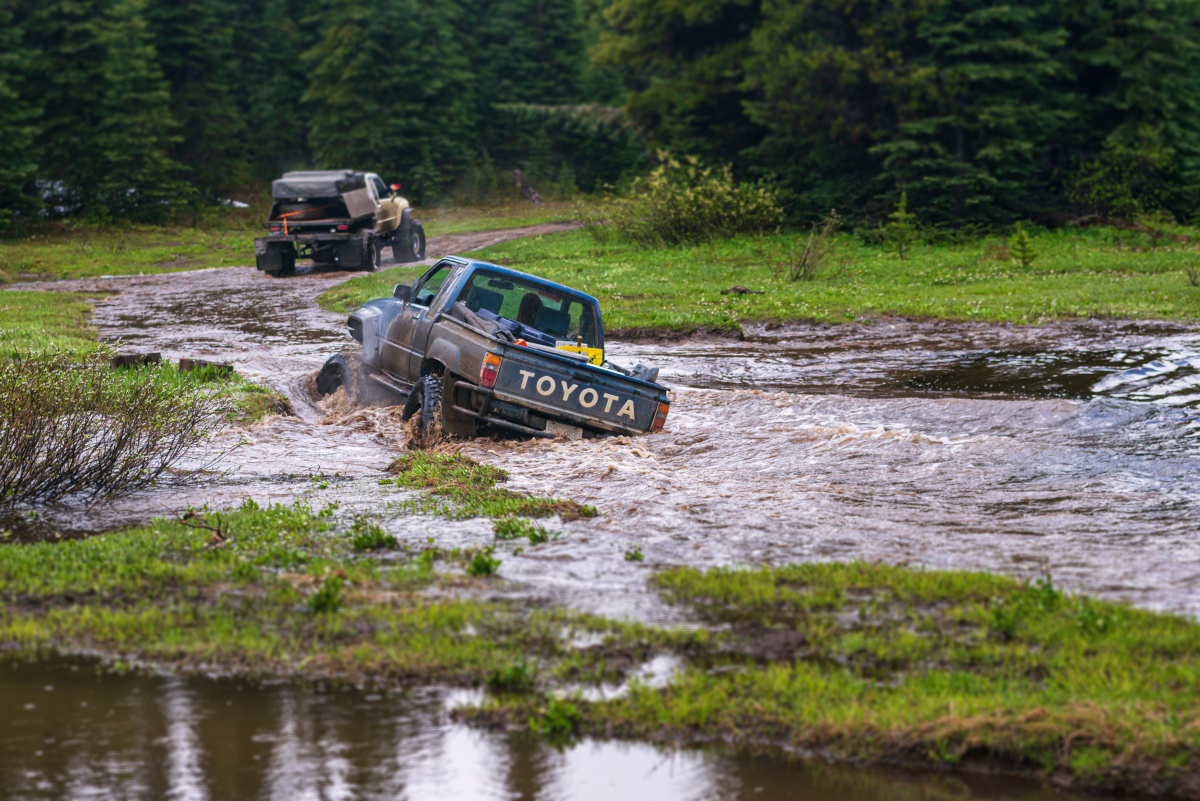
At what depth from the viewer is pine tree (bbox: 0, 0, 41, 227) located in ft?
115

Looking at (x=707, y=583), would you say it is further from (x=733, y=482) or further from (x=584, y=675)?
(x=733, y=482)

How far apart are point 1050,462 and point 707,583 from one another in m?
4.19

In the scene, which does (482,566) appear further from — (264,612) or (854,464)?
(854,464)

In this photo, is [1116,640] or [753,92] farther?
[753,92]

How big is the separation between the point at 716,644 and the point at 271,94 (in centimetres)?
4964

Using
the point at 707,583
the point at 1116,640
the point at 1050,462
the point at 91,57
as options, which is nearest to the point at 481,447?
the point at 707,583

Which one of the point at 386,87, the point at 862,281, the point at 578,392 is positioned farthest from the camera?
the point at 386,87

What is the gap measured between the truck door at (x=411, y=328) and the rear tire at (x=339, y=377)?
672mm

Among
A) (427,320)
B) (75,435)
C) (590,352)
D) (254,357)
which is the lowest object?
(254,357)

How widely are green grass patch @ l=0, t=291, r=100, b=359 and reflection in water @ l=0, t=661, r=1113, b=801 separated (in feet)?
25.2

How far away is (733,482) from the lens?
855cm

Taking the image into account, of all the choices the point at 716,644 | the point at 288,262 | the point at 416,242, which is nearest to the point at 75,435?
the point at 716,644

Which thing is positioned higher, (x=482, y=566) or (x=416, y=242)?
(x=416, y=242)

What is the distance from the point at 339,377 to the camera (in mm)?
12062
